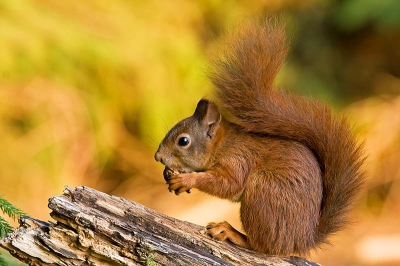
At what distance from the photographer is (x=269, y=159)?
2033 mm

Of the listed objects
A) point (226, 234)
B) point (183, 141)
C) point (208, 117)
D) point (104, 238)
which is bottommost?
point (104, 238)

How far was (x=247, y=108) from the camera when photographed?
204 centimetres

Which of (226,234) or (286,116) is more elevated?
(286,116)

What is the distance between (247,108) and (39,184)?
8.90ft

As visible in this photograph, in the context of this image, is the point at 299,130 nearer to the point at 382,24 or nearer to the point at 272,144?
the point at 272,144

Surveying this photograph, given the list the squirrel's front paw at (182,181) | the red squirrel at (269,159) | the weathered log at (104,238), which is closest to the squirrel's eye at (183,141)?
the red squirrel at (269,159)

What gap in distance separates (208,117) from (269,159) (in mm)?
297

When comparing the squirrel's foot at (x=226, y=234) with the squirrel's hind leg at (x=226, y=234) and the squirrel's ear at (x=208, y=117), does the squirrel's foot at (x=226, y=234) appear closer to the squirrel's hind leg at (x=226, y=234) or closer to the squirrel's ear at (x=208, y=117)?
the squirrel's hind leg at (x=226, y=234)

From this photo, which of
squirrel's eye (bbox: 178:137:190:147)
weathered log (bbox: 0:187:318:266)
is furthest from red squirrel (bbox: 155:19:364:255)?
weathered log (bbox: 0:187:318:266)

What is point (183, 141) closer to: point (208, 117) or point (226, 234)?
point (208, 117)

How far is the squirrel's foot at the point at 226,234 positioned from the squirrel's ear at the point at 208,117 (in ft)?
1.17

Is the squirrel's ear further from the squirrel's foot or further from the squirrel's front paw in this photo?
the squirrel's foot

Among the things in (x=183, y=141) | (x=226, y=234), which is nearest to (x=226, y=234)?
(x=226, y=234)

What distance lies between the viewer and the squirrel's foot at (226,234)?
1994 mm
